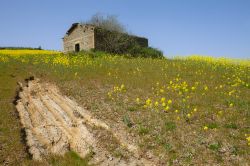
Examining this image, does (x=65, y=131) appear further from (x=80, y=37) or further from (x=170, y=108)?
(x=80, y=37)

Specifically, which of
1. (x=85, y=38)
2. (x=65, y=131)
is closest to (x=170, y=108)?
(x=65, y=131)

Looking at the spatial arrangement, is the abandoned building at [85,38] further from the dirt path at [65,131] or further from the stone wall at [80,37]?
the dirt path at [65,131]

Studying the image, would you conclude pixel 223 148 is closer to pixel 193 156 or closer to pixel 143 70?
pixel 193 156

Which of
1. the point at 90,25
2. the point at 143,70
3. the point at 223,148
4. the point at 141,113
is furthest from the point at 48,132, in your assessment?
the point at 90,25

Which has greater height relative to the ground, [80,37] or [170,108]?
[80,37]

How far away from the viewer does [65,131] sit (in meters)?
16.4

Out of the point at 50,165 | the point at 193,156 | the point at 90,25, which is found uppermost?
the point at 90,25

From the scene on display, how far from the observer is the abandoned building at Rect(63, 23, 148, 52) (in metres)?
52.1

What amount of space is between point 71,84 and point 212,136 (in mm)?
12318

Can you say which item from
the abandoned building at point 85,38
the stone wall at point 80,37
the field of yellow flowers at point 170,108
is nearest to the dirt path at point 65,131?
the field of yellow flowers at point 170,108

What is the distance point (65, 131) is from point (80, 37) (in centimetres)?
4054

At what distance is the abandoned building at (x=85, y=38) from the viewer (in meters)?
52.1

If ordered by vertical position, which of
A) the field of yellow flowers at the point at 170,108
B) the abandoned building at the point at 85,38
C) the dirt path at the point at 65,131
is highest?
the abandoned building at the point at 85,38

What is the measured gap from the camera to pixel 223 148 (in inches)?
478
